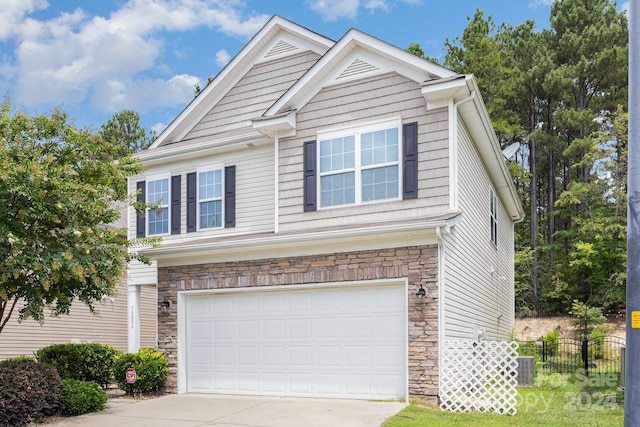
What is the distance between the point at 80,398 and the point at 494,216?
11.4 metres

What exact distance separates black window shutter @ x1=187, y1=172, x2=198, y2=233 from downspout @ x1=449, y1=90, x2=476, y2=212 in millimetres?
6392

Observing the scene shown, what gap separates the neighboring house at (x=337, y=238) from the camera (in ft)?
34.2

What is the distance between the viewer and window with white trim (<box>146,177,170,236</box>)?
584 inches

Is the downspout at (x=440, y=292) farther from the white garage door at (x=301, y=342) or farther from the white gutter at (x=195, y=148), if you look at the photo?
the white gutter at (x=195, y=148)

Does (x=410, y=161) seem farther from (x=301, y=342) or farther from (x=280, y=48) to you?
(x=280, y=48)

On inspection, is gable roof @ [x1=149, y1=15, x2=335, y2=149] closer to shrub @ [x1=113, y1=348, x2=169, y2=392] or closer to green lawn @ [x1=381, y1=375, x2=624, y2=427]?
shrub @ [x1=113, y1=348, x2=169, y2=392]

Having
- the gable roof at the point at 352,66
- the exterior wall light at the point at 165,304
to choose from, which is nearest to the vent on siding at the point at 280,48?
the gable roof at the point at 352,66

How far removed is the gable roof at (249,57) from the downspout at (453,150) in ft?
14.5

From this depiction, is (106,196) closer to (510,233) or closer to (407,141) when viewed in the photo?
(407,141)

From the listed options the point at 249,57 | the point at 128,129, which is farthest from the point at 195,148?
the point at 128,129

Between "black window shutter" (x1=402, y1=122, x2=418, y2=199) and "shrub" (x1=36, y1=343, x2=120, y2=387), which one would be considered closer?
"black window shutter" (x1=402, y1=122, x2=418, y2=199)

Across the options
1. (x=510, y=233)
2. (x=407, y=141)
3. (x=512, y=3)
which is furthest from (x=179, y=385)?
(x=512, y=3)

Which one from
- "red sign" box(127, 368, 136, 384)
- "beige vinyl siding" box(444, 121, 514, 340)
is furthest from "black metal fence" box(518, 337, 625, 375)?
"red sign" box(127, 368, 136, 384)

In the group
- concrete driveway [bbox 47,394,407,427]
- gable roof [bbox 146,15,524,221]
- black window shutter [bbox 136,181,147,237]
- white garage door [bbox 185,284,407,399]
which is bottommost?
concrete driveway [bbox 47,394,407,427]
